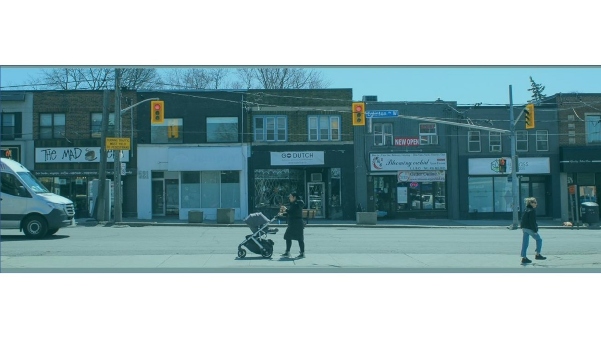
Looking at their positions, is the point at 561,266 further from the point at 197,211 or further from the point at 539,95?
the point at 197,211

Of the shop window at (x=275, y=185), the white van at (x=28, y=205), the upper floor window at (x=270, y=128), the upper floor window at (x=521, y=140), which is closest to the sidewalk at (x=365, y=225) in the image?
the shop window at (x=275, y=185)

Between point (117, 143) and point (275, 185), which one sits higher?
point (117, 143)

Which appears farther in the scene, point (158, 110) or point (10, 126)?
point (158, 110)

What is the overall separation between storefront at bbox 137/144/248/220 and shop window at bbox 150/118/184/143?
0.25m

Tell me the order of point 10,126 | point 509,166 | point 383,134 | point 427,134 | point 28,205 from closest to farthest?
point 10,126 → point 28,205 → point 509,166 → point 383,134 → point 427,134

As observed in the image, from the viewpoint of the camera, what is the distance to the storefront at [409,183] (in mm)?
20672

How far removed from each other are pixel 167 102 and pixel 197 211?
3.65m

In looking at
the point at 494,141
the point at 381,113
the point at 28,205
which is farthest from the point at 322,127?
the point at 28,205

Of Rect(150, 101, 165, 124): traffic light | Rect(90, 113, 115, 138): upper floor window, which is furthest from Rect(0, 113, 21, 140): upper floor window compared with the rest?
Rect(150, 101, 165, 124): traffic light

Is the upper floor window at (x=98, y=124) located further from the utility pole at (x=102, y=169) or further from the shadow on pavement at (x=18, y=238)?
the shadow on pavement at (x=18, y=238)

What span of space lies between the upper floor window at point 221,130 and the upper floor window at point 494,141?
864 centimetres

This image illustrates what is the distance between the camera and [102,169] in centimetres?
2133

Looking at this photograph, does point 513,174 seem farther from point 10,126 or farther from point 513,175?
point 10,126

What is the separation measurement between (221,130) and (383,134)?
5.80 meters
